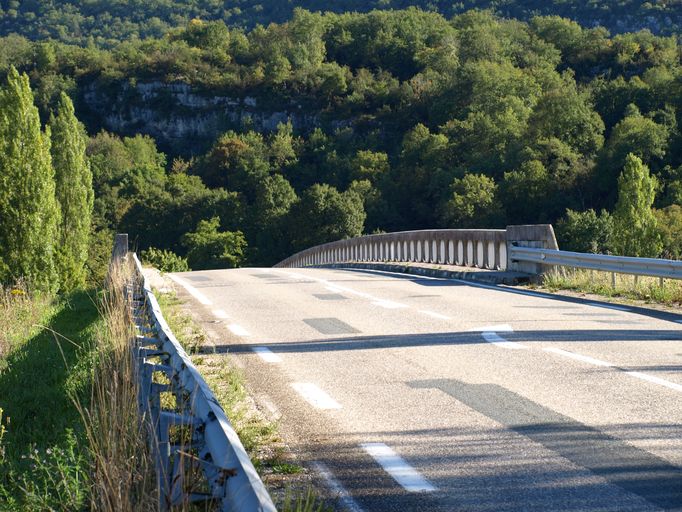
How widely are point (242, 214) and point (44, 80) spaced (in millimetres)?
59104

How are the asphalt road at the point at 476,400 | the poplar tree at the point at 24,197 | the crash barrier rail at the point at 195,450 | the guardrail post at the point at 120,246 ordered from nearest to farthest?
the crash barrier rail at the point at 195,450
the asphalt road at the point at 476,400
the guardrail post at the point at 120,246
the poplar tree at the point at 24,197

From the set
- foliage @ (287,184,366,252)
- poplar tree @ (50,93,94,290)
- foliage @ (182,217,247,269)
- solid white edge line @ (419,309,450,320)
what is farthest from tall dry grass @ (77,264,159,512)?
foliage @ (287,184,366,252)

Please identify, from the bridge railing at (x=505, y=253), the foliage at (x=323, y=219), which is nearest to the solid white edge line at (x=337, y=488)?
the bridge railing at (x=505, y=253)

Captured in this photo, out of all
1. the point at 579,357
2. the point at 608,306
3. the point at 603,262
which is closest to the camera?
the point at 579,357

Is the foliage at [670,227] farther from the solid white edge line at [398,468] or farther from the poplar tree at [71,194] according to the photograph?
the solid white edge line at [398,468]

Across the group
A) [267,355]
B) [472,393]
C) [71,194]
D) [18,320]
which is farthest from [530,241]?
[71,194]

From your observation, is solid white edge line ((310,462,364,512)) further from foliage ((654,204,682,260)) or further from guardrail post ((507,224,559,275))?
foliage ((654,204,682,260))

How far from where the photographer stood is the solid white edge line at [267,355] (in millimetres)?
9316

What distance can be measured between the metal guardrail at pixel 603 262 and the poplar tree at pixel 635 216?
67210 mm

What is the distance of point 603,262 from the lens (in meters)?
15.8

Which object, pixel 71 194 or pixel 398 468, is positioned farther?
pixel 71 194

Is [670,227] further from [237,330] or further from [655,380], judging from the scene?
[655,380]

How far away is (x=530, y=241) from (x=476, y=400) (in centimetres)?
1197

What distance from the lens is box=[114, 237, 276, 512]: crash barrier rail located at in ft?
12.3
